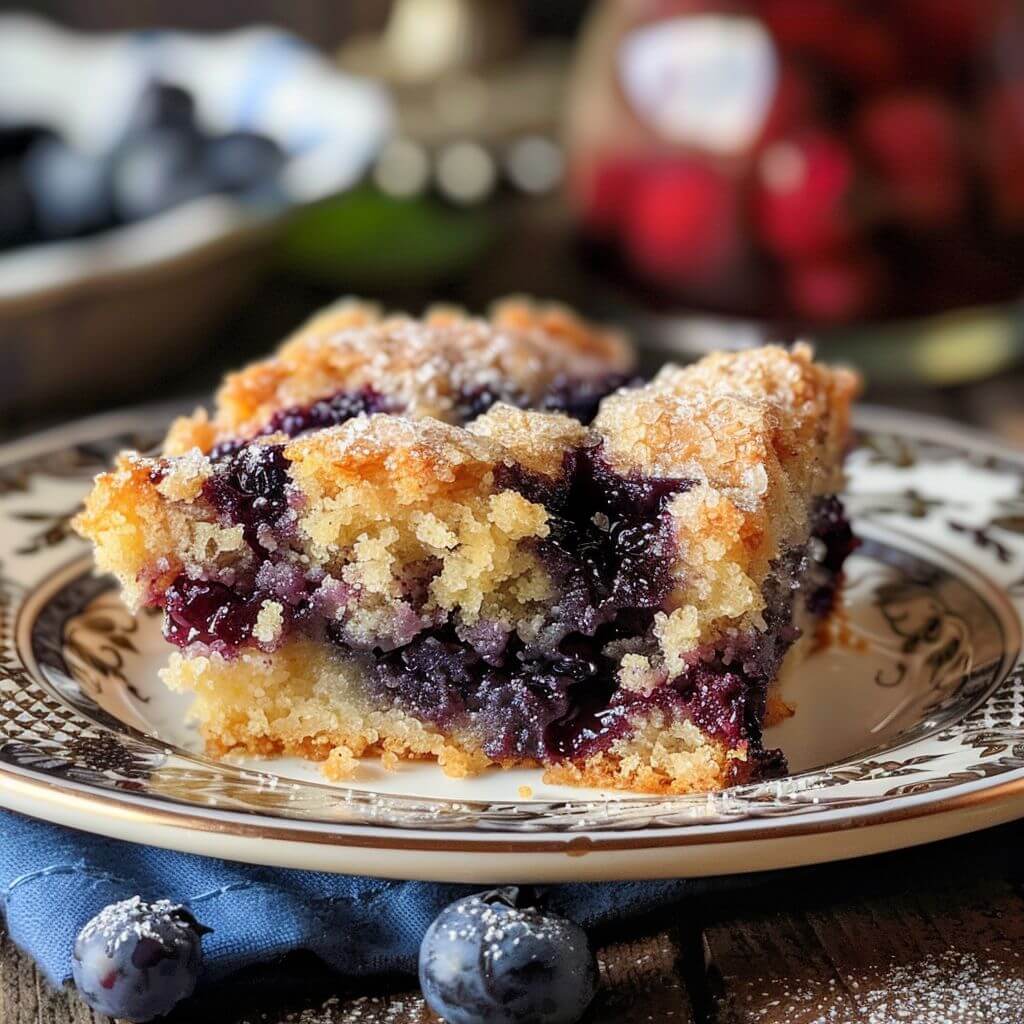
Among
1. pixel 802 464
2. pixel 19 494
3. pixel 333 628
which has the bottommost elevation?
pixel 19 494

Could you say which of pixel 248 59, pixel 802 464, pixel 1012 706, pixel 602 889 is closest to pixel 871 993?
pixel 602 889

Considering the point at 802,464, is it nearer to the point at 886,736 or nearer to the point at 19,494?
the point at 886,736

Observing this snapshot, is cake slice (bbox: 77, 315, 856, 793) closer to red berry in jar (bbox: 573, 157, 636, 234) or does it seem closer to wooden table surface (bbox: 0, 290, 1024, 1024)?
wooden table surface (bbox: 0, 290, 1024, 1024)

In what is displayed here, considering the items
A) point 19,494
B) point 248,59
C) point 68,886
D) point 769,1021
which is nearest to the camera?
point 769,1021

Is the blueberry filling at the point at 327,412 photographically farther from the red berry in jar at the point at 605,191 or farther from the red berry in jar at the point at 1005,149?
the red berry in jar at the point at 1005,149

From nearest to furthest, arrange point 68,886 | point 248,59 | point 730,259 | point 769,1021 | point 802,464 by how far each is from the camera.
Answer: point 769,1021, point 68,886, point 802,464, point 730,259, point 248,59

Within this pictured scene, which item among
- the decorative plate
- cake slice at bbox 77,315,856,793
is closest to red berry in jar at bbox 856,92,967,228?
the decorative plate

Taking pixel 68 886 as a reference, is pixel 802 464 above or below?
above

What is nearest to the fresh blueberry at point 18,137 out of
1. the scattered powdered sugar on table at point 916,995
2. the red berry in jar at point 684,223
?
the red berry in jar at point 684,223
